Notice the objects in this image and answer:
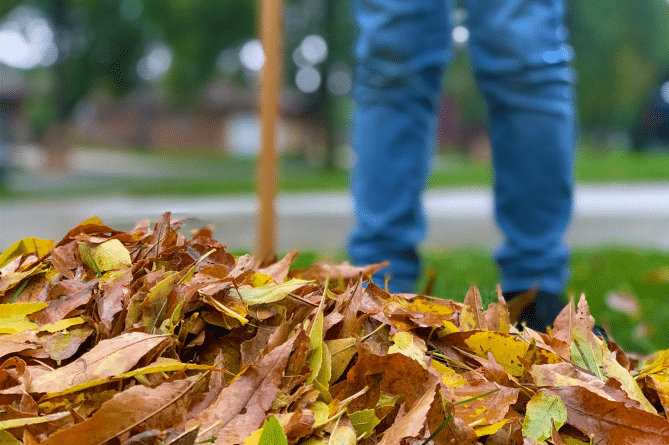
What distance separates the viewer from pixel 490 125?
162cm

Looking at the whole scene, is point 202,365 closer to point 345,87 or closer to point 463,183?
point 463,183

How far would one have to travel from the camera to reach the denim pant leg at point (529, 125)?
1.48m

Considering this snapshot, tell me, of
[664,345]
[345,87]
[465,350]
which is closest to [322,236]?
[664,345]

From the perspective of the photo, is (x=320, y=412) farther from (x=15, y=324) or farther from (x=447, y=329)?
(x=15, y=324)

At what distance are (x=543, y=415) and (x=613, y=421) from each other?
0.28ft

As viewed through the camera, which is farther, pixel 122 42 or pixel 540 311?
pixel 122 42

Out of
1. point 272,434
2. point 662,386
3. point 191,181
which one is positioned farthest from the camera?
point 191,181

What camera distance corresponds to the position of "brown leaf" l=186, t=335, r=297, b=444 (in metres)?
0.64

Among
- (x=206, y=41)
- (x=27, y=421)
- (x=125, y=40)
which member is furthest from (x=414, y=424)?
(x=125, y=40)

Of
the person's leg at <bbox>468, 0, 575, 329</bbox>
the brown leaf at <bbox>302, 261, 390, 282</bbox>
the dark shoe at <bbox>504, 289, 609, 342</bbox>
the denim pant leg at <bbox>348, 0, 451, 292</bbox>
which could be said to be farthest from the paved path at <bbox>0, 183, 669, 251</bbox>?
the brown leaf at <bbox>302, 261, 390, 282</bbox>

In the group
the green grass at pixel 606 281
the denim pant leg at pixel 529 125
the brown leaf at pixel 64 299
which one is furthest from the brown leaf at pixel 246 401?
the denim pant leg at pixel 529 125

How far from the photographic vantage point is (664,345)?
1.66m

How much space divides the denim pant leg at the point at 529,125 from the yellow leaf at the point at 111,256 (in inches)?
39.4

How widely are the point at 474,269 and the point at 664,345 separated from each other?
3.70ft
